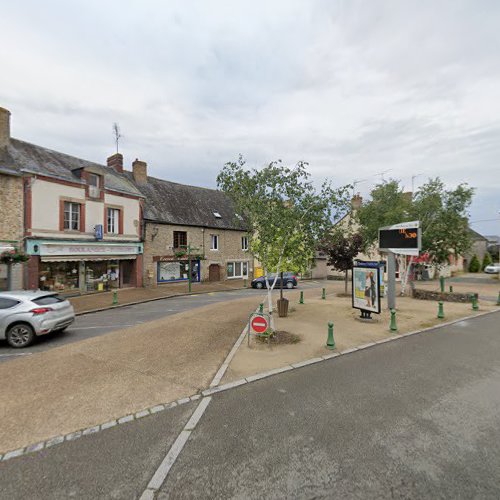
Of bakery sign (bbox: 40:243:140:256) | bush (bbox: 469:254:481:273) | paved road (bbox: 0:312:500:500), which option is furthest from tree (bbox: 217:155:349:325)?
bush (bbox: 469:254:481:273)

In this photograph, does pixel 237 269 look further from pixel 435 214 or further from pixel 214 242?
pixel 435 214

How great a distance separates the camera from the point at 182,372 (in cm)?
615

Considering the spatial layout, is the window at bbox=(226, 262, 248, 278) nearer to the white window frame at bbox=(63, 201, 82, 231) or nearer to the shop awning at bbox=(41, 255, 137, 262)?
the shop awning at bbox=(41, 255, 137, 262)

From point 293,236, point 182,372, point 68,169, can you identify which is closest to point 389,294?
point 293,236

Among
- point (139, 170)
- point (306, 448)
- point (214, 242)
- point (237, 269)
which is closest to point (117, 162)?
point (139, 170)

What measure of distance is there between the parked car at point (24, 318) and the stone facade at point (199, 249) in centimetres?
1270

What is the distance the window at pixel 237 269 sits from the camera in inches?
1141

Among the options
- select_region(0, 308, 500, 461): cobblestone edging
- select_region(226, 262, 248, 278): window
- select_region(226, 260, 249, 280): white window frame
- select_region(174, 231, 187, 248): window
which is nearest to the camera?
select_region(0, 308, 500, 461): cobblestone edging

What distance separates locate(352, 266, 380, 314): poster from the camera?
1058 cm

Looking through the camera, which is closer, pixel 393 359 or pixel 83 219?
pixel 393 359

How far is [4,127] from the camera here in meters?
16.5

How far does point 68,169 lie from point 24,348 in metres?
14.4

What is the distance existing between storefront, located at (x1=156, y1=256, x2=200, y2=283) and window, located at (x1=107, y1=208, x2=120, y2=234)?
3.99 metres

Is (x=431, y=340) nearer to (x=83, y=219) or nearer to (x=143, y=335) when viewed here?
(x=143, y=335)
